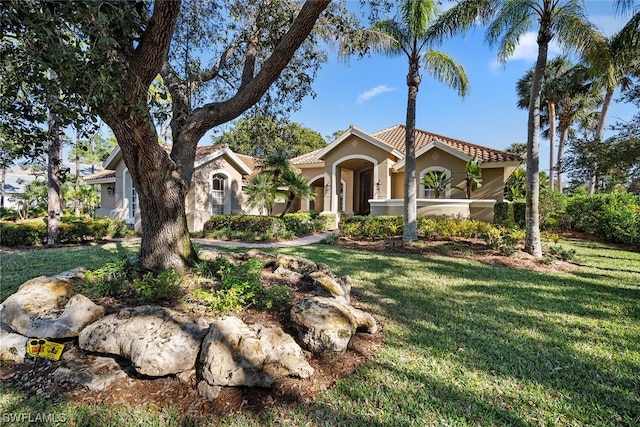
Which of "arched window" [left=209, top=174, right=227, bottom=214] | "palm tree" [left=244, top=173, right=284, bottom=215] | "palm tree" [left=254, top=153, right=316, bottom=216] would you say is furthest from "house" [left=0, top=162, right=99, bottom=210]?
"palm tree" [left=254, top=153, right=316, bottom=216]

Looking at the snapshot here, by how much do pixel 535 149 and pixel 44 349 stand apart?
39.0ft

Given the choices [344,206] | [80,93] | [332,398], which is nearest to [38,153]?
[80,93]

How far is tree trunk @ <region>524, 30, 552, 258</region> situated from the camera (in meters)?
8.91

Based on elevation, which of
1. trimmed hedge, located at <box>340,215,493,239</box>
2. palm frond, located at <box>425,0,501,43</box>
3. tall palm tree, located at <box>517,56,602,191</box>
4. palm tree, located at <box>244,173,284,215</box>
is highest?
tall palm tree, located at <box>517,56,602,191</box>

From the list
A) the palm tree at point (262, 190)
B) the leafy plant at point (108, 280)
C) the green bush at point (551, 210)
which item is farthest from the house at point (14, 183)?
the green bush at point (551, 210)

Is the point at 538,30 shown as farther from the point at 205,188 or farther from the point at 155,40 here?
the point at 205,188

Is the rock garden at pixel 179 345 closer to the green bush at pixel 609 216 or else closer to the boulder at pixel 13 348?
the boulder at pixel 13 348

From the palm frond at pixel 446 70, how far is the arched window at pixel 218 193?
13336mm

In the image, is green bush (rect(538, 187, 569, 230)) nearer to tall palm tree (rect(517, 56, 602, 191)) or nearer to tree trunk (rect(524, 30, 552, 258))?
tree trunk (rect(524, 30, 552, 258))

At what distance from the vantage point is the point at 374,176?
1741 cm

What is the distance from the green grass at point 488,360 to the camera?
2676mm

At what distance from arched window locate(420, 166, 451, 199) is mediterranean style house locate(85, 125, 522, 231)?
0.06m

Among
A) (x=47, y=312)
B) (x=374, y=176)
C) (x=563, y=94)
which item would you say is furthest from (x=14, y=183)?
(x=563, y=94)

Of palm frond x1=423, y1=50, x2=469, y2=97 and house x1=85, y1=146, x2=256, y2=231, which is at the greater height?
palm frond x1=423, y1=50, x2=469, y2=97
